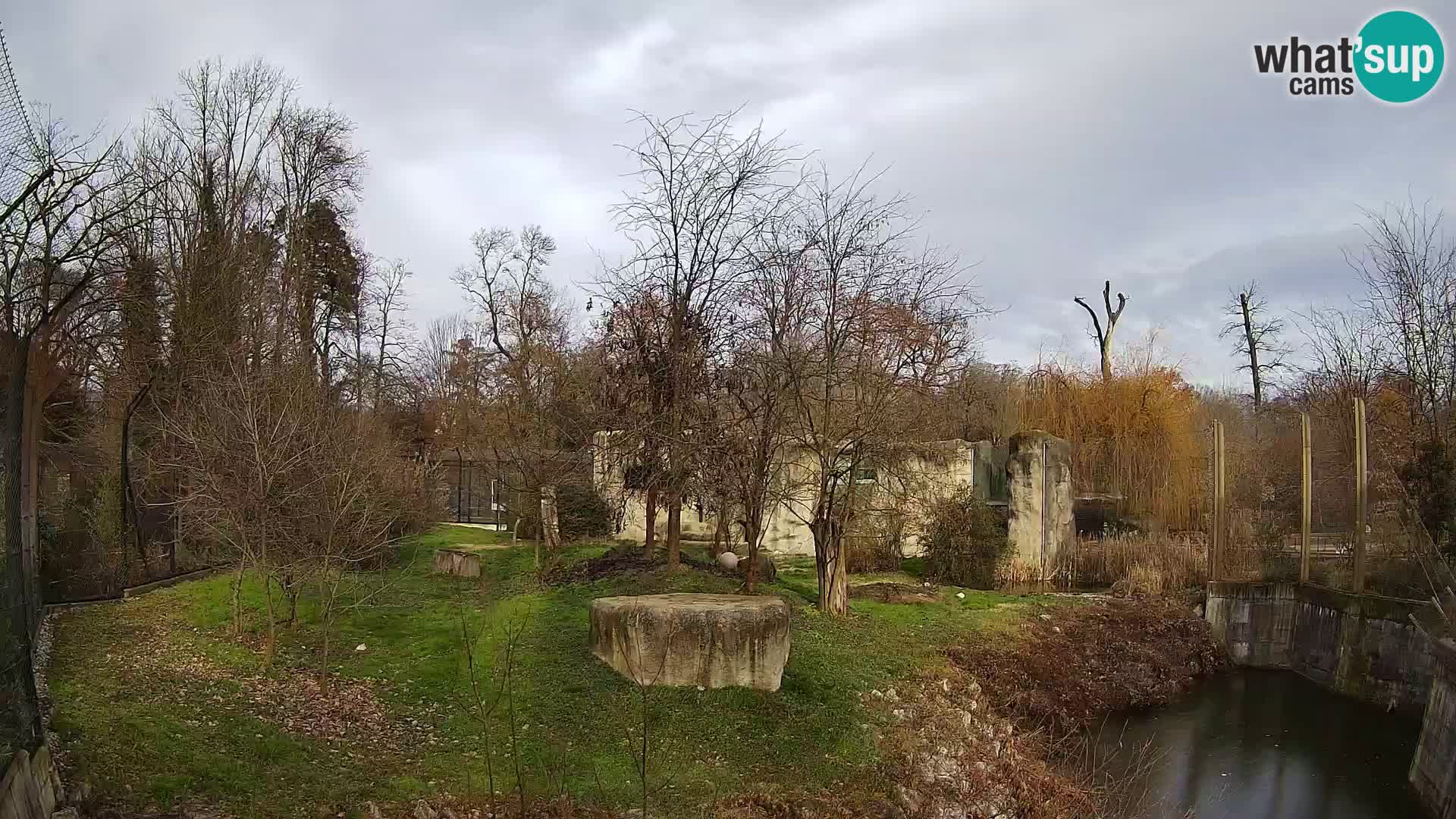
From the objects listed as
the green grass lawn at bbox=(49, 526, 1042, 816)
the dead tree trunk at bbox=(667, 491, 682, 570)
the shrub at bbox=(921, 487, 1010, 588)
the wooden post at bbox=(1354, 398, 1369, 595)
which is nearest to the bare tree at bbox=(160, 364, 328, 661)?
the green grass lawn at bbox=(49, 526, 1042, 816)

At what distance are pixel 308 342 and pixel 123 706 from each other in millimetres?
17824

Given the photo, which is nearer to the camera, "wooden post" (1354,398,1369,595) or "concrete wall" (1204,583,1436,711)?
"concrete wall" (1204,583,1436,711)

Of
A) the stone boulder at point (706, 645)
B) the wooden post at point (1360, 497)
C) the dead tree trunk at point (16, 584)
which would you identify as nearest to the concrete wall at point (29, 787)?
the dead tree trunk at point (16, 584)

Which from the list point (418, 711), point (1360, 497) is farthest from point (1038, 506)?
point (418, 711)

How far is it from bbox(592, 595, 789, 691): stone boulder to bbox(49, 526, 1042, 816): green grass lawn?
186 millimetres

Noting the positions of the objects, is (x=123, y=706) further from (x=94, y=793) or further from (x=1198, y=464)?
(x=1198, y=464)

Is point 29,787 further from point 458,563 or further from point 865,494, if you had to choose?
point 865,494

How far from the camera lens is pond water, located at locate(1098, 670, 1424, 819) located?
9773 mm

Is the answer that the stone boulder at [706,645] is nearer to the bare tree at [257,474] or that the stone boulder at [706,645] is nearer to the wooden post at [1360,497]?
→ the bare tree at [257,474]

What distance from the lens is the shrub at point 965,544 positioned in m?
17.3

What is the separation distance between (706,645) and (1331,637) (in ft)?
35.2

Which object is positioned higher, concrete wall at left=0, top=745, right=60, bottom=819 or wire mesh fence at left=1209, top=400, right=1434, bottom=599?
wire mesh fence at left=1209, top=400, right=1434, bottom=599

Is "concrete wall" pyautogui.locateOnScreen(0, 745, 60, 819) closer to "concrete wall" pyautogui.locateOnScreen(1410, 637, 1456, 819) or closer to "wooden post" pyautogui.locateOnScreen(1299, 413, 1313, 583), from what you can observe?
"concrete wall" pyautogui.locateOnScreen(1410, 637, 1456, 819)

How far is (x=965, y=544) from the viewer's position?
17.3 meters
